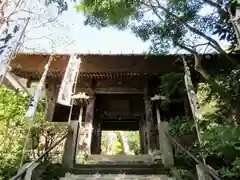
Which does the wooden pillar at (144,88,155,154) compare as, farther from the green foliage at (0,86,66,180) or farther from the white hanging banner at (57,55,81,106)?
the green foliage at (0,86,66,180)

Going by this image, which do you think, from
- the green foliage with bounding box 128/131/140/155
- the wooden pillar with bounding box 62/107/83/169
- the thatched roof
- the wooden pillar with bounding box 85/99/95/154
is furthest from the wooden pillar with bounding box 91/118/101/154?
the green foliage with bounding box 128/131/140/155

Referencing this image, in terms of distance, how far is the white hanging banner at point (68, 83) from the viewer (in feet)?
28.1

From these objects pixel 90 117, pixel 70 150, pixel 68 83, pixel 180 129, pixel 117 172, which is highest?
pixel 68 83

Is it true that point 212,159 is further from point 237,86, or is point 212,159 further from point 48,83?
point 48,83

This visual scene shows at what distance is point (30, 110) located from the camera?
23.2 feet

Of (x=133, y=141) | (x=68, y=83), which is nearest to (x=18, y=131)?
(x=68, y=83)

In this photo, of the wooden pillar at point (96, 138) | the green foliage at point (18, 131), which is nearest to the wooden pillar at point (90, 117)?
the wooden pillar at point (96, 138)

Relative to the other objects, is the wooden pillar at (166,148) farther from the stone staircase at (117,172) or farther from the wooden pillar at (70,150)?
the wooden pillar at (70,150)

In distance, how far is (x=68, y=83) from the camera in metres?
9.47

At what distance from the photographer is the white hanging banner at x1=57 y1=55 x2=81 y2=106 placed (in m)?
8.56

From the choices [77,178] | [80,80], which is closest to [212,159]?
[77,178]

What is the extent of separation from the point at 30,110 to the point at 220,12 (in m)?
6.16

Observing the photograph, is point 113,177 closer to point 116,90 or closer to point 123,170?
point 123,170

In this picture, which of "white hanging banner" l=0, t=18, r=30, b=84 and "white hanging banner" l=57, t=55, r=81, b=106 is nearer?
"white hanging banner" l=0, t=18, r=30, b=84
